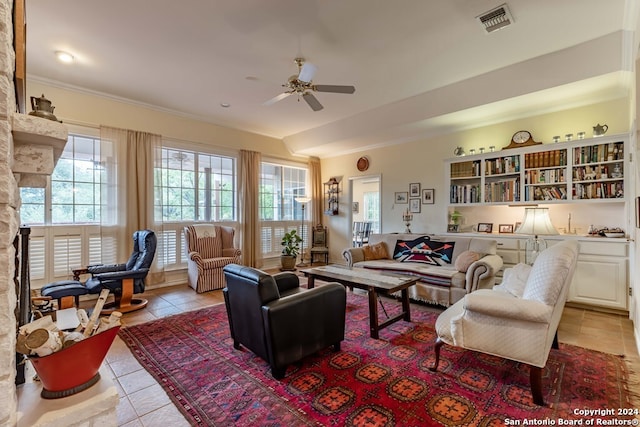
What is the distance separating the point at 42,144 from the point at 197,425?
1668 millimetres

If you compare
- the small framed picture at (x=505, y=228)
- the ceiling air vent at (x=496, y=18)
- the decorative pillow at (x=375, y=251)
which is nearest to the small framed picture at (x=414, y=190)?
the decorative pillow at (x=375, y=251)

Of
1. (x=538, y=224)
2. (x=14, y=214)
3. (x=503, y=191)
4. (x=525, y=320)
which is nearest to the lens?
(x=14, y=214)

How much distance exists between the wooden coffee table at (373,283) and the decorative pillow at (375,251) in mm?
1019

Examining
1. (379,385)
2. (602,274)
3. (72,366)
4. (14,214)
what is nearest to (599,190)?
(602,274)

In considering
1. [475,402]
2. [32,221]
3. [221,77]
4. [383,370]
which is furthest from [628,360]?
[32,221]

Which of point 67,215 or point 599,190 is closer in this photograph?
point 599,190

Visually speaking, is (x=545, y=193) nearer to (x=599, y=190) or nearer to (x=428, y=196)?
(x=599, y=190)

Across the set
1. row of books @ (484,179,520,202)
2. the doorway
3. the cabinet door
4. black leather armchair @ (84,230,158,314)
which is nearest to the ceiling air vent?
row of books @ (484,179,520,202)

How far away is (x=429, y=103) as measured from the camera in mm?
4375

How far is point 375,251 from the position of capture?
486 centimetres

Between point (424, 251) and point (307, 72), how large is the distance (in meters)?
3.02

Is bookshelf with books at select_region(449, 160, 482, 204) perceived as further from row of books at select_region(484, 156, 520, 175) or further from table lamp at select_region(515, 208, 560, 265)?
table lamp at select_region(515, 208, 560, 265)

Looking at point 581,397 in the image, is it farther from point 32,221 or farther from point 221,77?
point 32,221

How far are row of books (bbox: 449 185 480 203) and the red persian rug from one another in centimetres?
254
